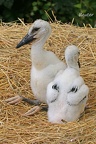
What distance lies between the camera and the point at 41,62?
489 centimetres

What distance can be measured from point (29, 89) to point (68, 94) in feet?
2.37

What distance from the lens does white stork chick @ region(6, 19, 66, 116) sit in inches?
193

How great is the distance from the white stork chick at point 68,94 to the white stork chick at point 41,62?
132 millimetres

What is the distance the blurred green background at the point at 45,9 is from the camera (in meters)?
7.32

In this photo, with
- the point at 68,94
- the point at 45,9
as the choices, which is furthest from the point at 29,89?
the point at 45,9

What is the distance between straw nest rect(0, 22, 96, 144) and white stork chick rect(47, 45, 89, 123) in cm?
8

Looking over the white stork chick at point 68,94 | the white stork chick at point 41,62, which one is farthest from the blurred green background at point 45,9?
the white stork chick at point 68,94

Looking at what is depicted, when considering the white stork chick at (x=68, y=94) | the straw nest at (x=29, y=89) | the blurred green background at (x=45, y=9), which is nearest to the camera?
the straw nest at (x=29, y=89)

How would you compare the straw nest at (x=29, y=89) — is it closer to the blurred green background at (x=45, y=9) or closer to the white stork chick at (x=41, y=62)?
the white stork chick at (x=41, y=62)

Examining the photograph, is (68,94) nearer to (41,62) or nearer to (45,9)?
(41,62)

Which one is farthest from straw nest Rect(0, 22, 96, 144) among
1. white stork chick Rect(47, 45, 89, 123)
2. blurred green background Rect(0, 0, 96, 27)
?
blurred green background Rect(0, 0, 96, 27)

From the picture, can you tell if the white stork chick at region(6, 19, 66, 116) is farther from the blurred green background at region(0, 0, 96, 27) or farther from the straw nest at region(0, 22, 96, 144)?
the blurred green background at region(0, 0, 96, 27)

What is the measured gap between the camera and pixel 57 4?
712 centimetres

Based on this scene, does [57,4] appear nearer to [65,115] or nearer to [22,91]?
[22,91]
